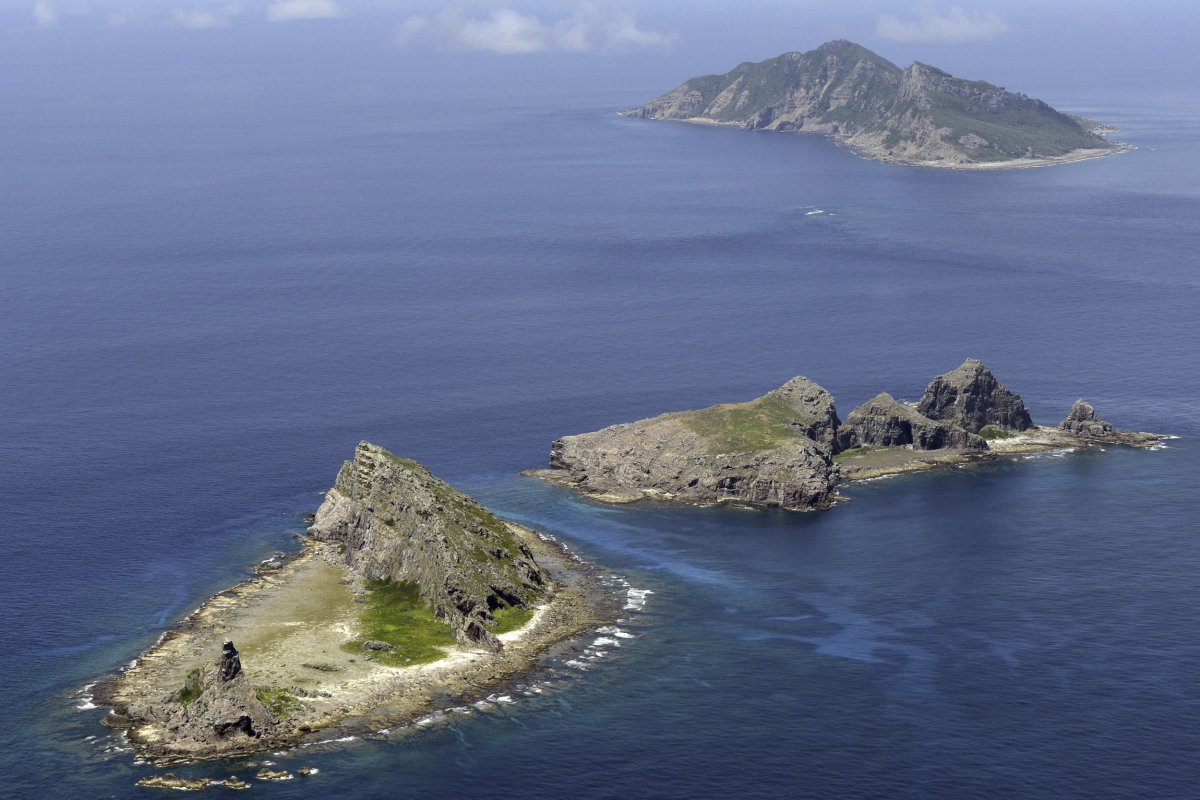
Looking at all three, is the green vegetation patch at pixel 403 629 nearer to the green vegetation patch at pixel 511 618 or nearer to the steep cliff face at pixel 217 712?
the green vegetation patch at pixel 511 618

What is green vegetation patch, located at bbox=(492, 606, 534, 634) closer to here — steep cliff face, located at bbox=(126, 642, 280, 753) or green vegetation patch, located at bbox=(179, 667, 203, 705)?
steep cliff face, located at bbox=(126, 642, 280, 753)

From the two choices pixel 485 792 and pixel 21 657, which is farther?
pixel 21 657

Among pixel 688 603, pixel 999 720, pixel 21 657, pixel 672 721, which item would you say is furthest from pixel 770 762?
pixel 21 657

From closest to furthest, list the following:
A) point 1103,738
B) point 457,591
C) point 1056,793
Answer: point 1056,793, point 1103,738, point 457,591

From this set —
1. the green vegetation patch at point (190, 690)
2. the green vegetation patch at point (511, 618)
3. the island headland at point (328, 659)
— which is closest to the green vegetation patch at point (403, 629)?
the island headland at point (328, 659)

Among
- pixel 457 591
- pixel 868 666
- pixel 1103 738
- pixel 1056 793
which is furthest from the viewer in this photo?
pixel 457 591

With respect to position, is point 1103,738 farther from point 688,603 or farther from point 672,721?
point 688,603
